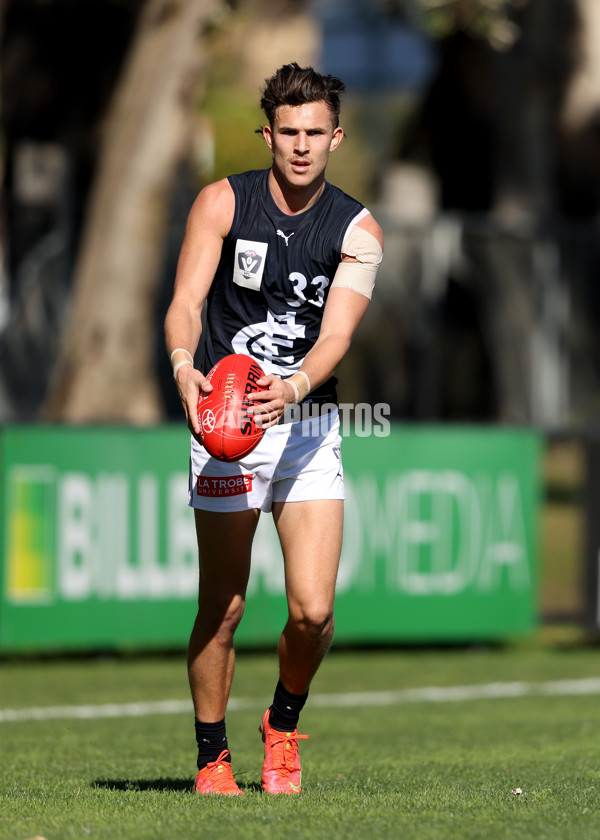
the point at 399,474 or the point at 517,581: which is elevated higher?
the point at 399,474

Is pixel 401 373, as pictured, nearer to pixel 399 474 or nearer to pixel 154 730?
pixel 399 474

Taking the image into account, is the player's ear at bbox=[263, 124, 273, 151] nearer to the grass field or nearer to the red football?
the red football

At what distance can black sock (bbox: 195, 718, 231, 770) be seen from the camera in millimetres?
5660

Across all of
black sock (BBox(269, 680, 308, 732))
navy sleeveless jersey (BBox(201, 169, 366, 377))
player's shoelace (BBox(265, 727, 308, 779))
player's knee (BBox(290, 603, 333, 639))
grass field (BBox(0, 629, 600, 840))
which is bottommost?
grass field (BBox(0, 629, 600, 840))

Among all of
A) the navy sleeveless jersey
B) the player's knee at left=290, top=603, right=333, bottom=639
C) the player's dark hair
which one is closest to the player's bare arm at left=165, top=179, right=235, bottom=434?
the navy sleeveless jersey

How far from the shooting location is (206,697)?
5.72m

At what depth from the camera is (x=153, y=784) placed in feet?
20.1

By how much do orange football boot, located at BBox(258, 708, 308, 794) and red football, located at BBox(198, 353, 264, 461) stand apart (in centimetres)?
119

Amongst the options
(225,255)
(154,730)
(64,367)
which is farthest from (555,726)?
(64,367)

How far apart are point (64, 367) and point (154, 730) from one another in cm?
843

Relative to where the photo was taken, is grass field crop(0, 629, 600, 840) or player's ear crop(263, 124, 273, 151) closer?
grass field crop(0, 629, 600, 840)

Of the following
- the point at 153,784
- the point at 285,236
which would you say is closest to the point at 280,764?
the point at 153,784

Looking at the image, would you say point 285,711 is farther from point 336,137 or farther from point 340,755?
point 336,137

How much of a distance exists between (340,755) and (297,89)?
3.36 m
